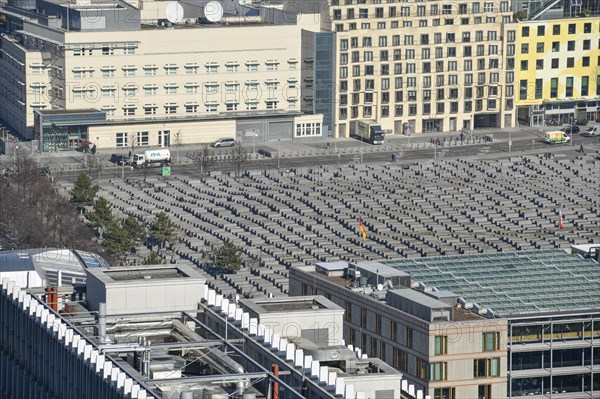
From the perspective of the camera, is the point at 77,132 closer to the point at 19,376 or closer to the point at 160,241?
the point at 160,241

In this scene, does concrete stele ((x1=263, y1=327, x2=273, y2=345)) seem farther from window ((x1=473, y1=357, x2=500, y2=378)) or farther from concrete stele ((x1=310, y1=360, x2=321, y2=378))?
window ((x1=473, y1=357, x2=500, y2=378))

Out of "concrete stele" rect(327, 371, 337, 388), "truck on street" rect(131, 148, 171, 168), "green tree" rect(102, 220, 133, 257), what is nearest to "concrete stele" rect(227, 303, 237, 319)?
"concrete stele" rect(327, 371, 337, 388)

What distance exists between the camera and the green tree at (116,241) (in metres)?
149

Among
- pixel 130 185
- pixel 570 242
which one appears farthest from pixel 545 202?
pixel 130 185

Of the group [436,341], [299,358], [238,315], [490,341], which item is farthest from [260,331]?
[490,341]

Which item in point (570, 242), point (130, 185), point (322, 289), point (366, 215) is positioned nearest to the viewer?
point (322, 289)

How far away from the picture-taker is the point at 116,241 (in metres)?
150

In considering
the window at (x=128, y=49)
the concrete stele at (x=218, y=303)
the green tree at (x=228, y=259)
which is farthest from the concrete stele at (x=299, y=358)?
the window at (x=128, y=49)

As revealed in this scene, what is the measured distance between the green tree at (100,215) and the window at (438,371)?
2357 inches

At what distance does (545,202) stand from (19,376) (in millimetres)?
94729

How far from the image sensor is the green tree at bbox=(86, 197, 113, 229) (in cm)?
15900

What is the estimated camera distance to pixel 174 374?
73.9m

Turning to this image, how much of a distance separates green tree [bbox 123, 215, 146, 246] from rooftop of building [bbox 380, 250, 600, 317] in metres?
41.7

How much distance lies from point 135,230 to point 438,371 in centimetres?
5685
